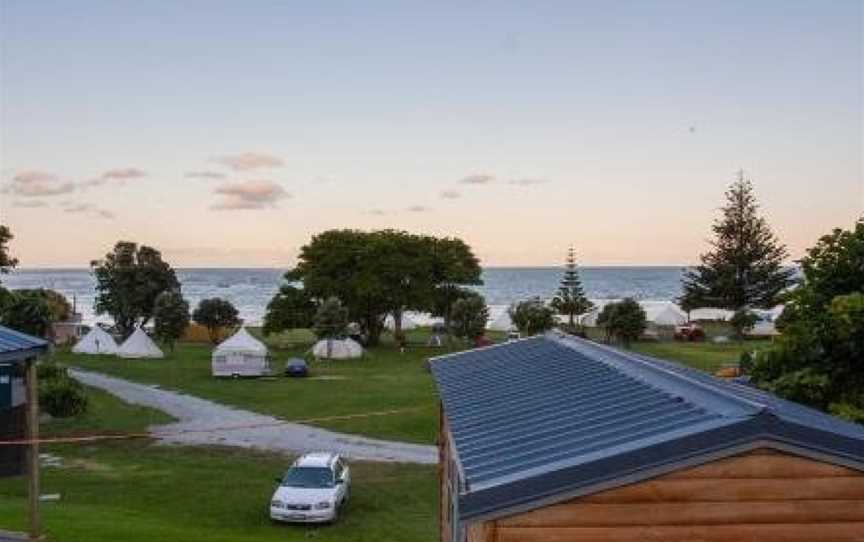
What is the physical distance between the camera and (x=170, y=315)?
70.4 metres

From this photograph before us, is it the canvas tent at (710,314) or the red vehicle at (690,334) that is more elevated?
the canvas tent at (710,314)

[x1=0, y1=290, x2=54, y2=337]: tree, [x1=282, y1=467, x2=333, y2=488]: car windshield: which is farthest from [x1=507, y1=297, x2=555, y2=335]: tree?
[x1=282, y1=467, x2=333, y2=488]: car windshield

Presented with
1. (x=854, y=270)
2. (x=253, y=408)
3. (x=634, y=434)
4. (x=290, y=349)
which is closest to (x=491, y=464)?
(x=634, y=434)

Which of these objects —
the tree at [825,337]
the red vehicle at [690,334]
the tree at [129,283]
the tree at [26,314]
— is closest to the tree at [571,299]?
the red vehicle at [690,334]

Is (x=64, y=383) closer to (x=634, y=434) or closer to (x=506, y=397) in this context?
(x=506, y=397)

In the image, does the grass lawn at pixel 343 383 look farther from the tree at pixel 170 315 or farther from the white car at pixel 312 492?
the white car at pixel 312 492

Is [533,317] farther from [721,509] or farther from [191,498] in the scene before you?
[721,509]

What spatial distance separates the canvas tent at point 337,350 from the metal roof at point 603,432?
55129 millimetres

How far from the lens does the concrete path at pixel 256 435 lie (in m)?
31.9

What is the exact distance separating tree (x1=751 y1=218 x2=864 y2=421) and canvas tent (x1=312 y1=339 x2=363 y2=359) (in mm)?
Answer: 50223

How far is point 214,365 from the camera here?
54.8 metres

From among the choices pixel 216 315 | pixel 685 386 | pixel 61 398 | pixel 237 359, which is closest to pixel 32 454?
pixel 685 386

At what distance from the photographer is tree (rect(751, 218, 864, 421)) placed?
15.2 meters

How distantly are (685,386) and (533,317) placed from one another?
6048 centimetres
